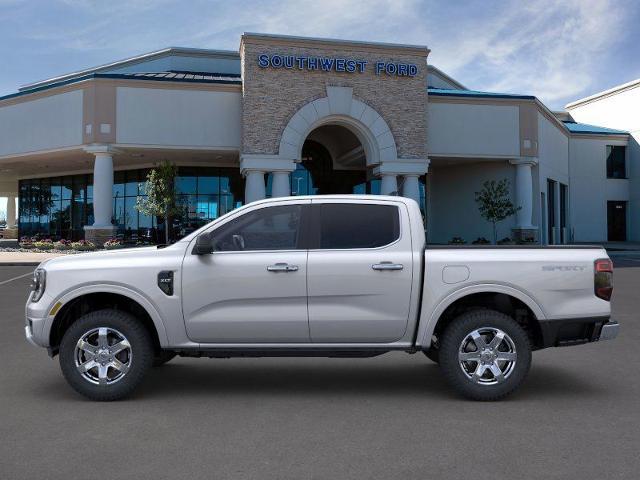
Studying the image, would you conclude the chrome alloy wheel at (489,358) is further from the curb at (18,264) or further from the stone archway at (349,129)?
the stone archway at (349,129)

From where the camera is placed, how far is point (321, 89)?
29.6m

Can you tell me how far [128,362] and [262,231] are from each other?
173 centimetres

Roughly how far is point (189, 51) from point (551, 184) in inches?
998

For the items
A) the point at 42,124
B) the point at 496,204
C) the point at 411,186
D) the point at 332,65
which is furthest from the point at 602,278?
the point at 42,124

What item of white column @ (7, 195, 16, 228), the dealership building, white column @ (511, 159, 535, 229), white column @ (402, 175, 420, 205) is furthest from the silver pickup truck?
white column @ (7, 195, 16, 228)

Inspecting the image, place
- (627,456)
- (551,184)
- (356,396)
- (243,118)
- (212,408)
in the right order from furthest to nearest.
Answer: (551,184)
(243,118)
(356,396)
(212,408)
(627,456)

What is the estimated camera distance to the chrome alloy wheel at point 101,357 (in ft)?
18.5

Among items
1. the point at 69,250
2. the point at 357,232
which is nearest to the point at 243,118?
the point at 69,250

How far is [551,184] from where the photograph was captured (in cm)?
4031

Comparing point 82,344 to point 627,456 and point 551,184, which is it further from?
point 551,184

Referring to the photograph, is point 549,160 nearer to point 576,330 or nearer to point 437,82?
point 437,82

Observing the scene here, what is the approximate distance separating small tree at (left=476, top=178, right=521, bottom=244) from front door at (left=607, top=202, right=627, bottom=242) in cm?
1738

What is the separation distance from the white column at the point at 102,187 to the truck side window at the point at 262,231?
26.4 m

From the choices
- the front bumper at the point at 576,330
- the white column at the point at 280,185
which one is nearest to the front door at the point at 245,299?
the front bumper at the point at 576,330
